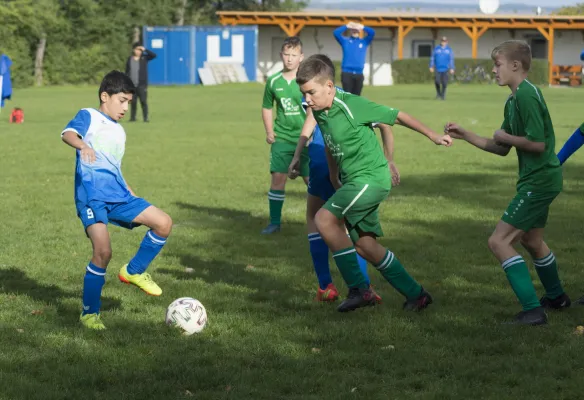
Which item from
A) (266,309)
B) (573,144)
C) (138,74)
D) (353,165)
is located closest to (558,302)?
(573,144)

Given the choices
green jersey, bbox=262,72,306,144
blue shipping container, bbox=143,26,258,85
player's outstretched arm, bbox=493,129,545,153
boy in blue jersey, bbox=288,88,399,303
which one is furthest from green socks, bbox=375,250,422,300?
blue shipping container, bbox=143,26,258,85

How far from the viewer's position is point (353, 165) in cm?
639

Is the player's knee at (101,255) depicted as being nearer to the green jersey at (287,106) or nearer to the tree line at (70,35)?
the green jersey at (287,106)

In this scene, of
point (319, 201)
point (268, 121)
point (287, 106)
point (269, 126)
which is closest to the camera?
point (319, 201)

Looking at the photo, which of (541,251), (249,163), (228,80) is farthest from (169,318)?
(228,80)

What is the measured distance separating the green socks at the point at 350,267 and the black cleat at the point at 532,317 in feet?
3.37

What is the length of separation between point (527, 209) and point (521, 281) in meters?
0.47

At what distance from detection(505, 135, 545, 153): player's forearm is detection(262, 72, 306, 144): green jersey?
407cm

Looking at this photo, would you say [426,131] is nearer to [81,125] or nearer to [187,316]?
[187,316]

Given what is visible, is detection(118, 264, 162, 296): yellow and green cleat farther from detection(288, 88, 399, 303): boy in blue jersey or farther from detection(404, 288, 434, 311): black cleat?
detection(404, 288, 434, 311): black cleat

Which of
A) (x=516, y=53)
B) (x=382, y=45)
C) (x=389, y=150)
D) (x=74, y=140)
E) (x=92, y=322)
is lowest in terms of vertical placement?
(x=92, y=322)

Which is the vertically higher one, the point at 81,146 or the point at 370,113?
the point at 370,113

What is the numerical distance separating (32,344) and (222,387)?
1.50 m

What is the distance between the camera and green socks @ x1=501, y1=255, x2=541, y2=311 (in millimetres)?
6195
